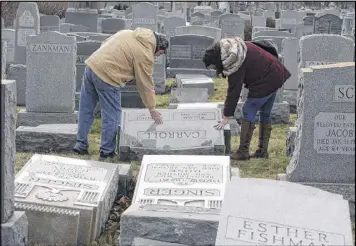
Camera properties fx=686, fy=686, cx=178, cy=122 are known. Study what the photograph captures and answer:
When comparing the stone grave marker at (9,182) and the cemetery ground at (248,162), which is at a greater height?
the stone grave marker at (9,182)

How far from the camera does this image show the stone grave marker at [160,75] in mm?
12766

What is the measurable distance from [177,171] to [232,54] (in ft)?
5.61

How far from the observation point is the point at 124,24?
1948 centimetres

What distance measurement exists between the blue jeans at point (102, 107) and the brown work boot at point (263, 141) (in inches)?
62.8

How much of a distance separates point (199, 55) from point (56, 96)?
539 centimetres

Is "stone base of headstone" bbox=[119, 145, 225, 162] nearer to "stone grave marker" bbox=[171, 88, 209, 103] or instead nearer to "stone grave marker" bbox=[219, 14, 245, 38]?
"stone grave marker" bbox=[171, 88, 209, 103]

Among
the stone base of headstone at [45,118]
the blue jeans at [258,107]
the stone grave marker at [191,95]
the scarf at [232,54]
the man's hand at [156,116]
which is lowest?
the stone base of headstone at [45,118]

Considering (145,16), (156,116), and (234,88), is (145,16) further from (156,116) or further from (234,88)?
(234,88)

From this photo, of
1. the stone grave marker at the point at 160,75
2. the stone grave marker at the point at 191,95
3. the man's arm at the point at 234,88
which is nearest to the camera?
the man's arm at the point at 234,88

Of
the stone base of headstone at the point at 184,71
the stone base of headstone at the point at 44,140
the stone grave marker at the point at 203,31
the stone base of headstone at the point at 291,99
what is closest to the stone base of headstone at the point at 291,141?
the stone base of headstone at the point at 44,140

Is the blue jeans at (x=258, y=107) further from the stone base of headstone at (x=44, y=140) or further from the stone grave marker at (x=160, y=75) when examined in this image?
the stone grave marker at (x=160, y=75)

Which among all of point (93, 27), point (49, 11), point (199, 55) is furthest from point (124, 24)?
point (49, 11)

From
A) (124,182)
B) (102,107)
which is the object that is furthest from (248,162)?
(124,182)

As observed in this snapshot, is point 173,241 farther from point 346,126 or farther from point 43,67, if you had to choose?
point 43,67
